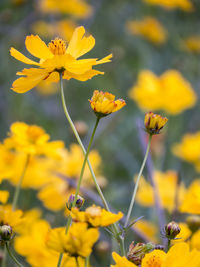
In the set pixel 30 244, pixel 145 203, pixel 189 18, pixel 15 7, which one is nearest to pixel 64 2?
pixel 15 7

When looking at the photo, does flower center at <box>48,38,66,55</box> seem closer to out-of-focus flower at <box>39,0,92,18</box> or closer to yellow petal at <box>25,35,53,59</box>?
yellow petal at <box>25,35,53,59</box>

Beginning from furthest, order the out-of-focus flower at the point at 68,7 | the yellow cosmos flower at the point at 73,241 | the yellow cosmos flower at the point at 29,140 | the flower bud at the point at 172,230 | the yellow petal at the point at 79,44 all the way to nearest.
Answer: the out-of-focus flower at the point at 68,7 → the yellow cosmos flower at the point at 29,140 → the yellow petal at the point at 79,44 → the flower bud at the point at 172,230 → the yellow cosmos flower at the point at 73,241

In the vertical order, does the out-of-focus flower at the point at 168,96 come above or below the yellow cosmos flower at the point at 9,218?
above

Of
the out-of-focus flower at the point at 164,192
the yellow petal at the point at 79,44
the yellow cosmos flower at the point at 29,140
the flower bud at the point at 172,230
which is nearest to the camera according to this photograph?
the flower bud at the point at 172,230

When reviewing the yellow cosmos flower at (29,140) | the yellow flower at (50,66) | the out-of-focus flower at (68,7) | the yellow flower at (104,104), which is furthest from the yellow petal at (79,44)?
the out-of-focus flower at (68,7)

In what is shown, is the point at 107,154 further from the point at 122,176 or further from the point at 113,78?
the point at 113,78

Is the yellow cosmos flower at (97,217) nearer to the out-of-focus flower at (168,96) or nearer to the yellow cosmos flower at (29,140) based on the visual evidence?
the yellow cosmos flower at (29,140)
